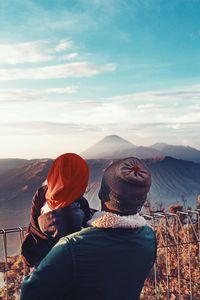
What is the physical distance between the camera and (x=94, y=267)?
192 centimetres

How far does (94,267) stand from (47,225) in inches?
10.6

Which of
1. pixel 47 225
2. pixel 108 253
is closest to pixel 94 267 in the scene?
pixel 108 253

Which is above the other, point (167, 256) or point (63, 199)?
point (63, 199)

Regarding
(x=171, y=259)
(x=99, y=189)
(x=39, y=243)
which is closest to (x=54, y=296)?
(x=39, y=243)

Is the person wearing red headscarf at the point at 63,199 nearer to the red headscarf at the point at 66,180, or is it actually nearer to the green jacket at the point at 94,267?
the red headscarf at the point at 66,180

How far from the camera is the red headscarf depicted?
2.01m

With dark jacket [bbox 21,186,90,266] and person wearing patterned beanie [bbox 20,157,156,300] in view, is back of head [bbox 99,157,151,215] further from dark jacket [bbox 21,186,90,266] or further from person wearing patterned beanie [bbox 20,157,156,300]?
dark jacket [bbox 21,186,90,266]

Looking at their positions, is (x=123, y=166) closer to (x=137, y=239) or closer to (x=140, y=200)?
(x=140, y=200)

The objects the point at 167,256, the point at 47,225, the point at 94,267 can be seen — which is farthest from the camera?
the point at 167,256

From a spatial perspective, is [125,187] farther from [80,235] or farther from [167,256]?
[167,256]

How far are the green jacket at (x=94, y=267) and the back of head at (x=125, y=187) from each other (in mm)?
100

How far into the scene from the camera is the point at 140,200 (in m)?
2.05

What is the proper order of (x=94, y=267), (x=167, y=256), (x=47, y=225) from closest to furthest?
(x=94, y=267), (x=47, y=225), (x=167, y=256)

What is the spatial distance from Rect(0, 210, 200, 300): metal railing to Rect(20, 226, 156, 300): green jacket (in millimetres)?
1269
